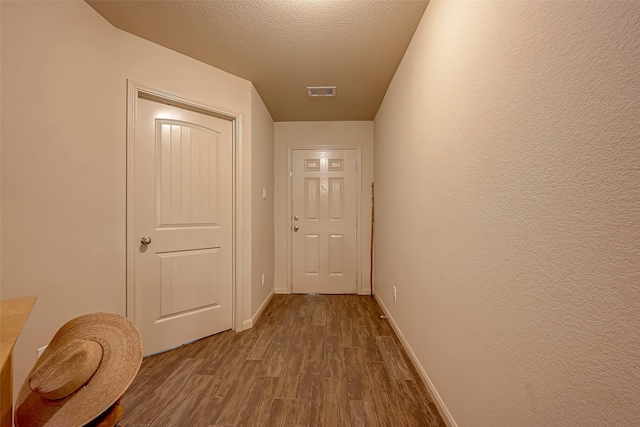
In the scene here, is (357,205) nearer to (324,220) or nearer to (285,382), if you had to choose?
(324,220)

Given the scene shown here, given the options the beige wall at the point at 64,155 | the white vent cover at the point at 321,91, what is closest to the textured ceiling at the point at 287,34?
the white vent cover at the point at 321,91

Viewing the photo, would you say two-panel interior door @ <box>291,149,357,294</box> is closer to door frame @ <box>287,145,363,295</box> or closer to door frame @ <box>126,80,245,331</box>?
door frame @ <box>287,145,363,295</box>

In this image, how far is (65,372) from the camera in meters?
0.67

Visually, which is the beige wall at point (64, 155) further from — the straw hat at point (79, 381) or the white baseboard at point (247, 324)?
the white baseboard at point (247, 324)

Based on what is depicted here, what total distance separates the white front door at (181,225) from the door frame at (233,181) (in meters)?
0.04

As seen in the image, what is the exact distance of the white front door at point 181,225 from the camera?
190 centimetres

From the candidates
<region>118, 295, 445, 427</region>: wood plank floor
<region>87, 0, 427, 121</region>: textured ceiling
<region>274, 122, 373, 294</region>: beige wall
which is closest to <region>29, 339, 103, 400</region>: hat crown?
<region>118, 295, 445, 427</region>: wood plank floor

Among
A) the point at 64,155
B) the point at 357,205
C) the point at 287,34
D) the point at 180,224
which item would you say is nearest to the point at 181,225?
the point at 180,224

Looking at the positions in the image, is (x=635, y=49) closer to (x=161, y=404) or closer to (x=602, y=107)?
(x=602, y=107)

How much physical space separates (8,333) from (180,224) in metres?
1.41

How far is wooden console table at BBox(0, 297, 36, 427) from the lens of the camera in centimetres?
69

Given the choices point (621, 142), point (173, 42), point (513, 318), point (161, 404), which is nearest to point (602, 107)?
point (621, 142)

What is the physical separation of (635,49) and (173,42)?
7.94 feet

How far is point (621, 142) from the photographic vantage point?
498 mm
